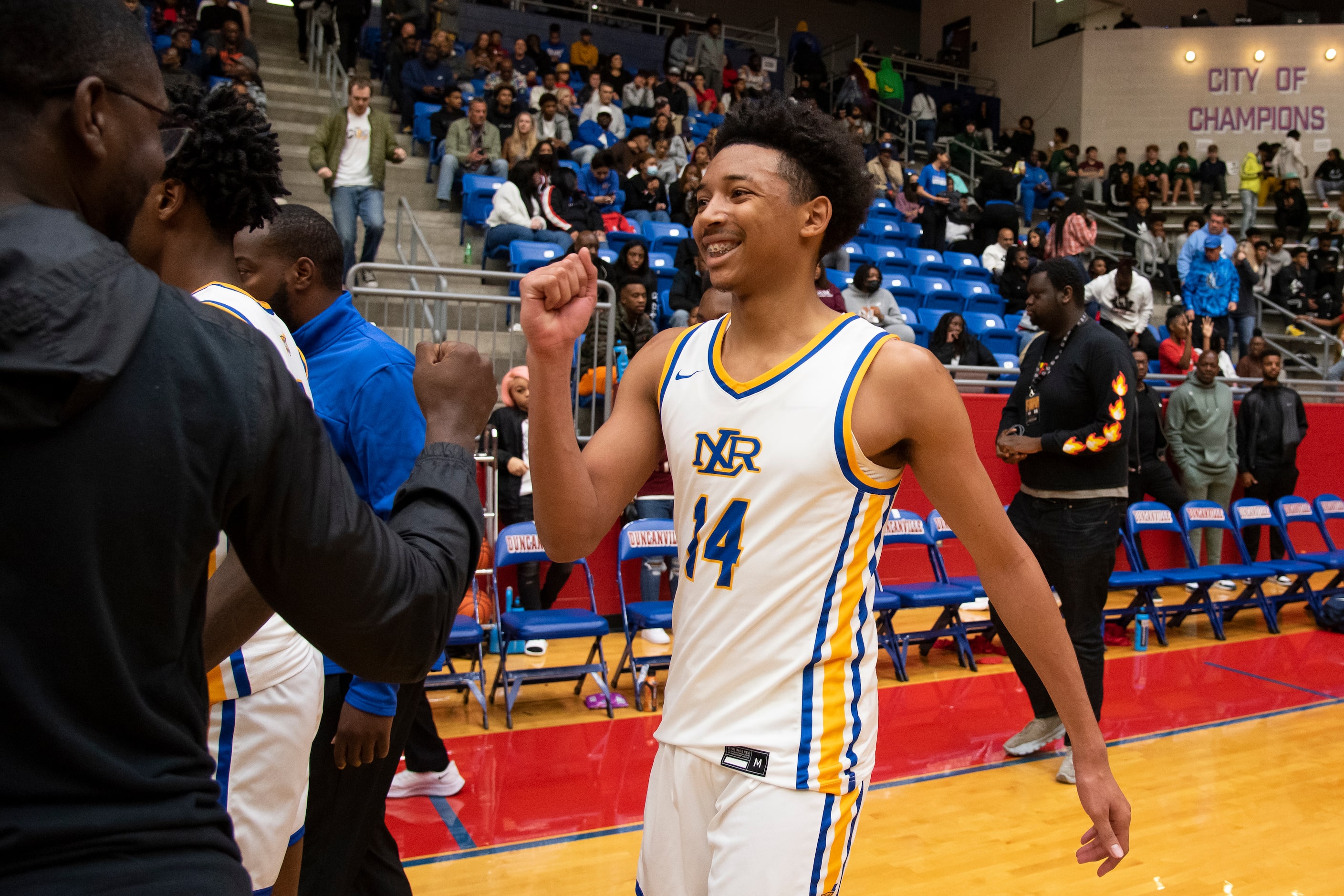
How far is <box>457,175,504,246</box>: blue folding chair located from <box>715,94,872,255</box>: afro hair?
8.61 m

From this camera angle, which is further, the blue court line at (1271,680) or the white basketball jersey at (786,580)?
the blue court line at (1271,680)

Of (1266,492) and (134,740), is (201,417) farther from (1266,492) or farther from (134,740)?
(1266,492)

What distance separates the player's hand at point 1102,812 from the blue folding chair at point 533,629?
3545mm

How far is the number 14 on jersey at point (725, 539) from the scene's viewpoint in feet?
6.27

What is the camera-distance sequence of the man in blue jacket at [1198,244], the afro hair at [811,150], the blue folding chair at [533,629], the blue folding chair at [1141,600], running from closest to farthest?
1. the afro hair at [811,150]
2. the blue folding chair at [533,629]
3. the blue folding chair at [1141,600]
4. the man in blue jacket at [1198,244]

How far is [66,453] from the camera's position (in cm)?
88

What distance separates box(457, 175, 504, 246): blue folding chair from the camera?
10422 mm

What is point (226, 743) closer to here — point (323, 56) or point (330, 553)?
point (330, 553)

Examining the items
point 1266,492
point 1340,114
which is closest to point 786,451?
point 1266,492

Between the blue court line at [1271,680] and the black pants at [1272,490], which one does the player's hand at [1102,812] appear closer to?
the blue court line at [1271,680]

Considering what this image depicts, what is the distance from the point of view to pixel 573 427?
191 centimetres

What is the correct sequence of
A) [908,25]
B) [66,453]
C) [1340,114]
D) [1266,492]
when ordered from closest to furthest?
[66,453]
[1266,492]
[1340,114]
[908,25]

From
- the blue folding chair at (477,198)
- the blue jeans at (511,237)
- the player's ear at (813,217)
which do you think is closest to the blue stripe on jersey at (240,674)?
the player's ear at (813,217)

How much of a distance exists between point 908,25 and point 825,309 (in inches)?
933
